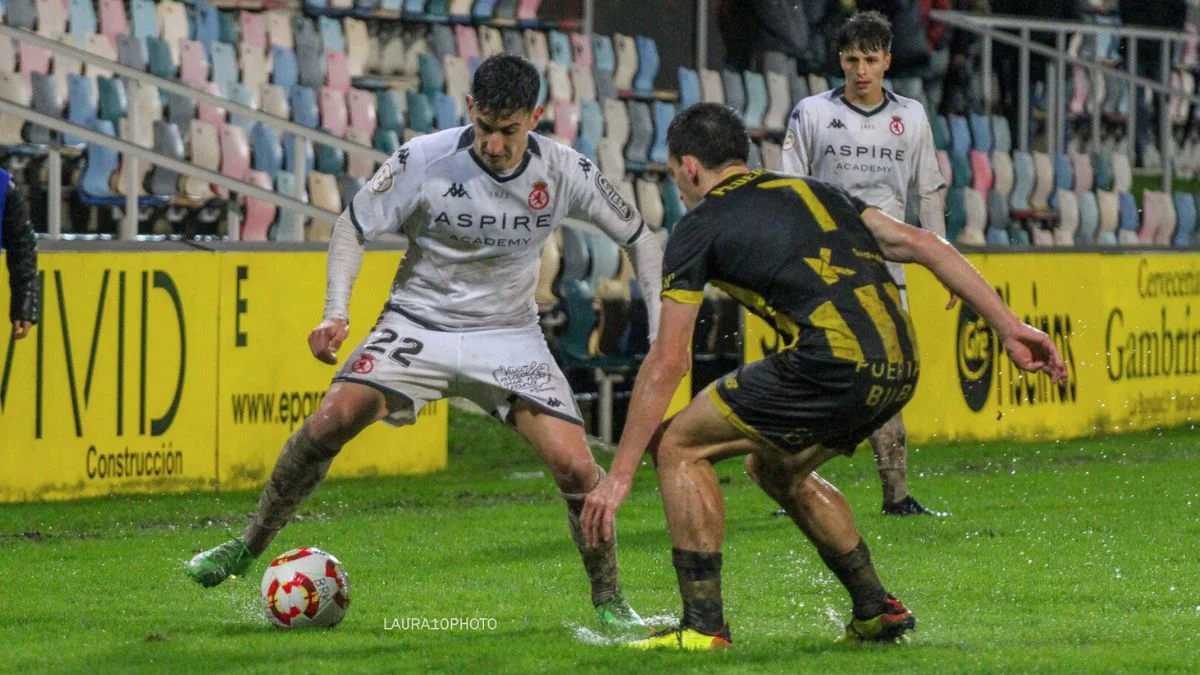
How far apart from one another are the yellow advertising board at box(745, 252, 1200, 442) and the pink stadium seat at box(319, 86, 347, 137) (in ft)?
16.0

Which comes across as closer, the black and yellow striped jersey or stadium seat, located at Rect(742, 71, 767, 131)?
the black and yellow striped jersey

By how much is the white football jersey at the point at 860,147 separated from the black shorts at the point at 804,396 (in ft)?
12.4

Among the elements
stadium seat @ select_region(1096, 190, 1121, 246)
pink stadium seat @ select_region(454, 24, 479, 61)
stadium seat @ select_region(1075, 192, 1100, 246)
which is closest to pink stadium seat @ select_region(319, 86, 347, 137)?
pink stadium seat @ select_region(454, 24, 479, 61)

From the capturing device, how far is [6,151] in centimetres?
1331

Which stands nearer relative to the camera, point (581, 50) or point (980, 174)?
point (581, 50)

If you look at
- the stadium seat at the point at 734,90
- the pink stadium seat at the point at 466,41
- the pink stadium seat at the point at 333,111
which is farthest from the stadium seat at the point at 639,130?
the pink stadium seat at the point at 333,111

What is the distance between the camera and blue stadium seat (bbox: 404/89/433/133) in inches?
632

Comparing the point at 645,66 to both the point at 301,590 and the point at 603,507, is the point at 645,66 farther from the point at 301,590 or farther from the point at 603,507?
the point at 603,507

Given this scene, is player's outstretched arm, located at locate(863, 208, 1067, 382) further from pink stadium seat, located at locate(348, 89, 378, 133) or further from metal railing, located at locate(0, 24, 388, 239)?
pink stadium seat, located at locate(348, 89, 378, 133)

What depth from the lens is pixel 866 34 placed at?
8945 millimetres

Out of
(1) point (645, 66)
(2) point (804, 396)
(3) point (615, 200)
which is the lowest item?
(2) point (804, 396)

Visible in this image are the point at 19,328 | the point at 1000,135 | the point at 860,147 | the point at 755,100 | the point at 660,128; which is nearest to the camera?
the point at 19,328

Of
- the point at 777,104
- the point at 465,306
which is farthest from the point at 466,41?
the point at 465,306

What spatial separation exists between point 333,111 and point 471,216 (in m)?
9.55
